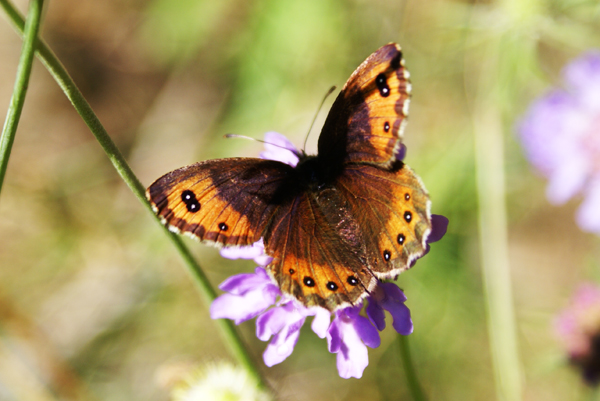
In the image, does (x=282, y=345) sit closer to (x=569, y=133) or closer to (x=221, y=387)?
(x=221, y=387)

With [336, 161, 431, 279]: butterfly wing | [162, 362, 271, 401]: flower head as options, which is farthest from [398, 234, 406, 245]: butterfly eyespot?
[162, 362, 271, 401]: flower head

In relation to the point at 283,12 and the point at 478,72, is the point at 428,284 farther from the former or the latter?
the point at 283,12

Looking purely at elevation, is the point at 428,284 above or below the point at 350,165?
below

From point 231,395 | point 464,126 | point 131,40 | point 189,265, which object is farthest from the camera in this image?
point 131,40

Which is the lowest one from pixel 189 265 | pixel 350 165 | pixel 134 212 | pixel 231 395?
pixel 134 212

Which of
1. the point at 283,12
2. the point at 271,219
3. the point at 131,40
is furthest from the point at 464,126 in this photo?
the point at 131,40

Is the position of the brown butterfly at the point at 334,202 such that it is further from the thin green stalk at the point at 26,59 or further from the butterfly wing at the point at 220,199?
→ the thin green stalk at the point at 26,59

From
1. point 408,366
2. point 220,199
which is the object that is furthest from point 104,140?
point 408,366
